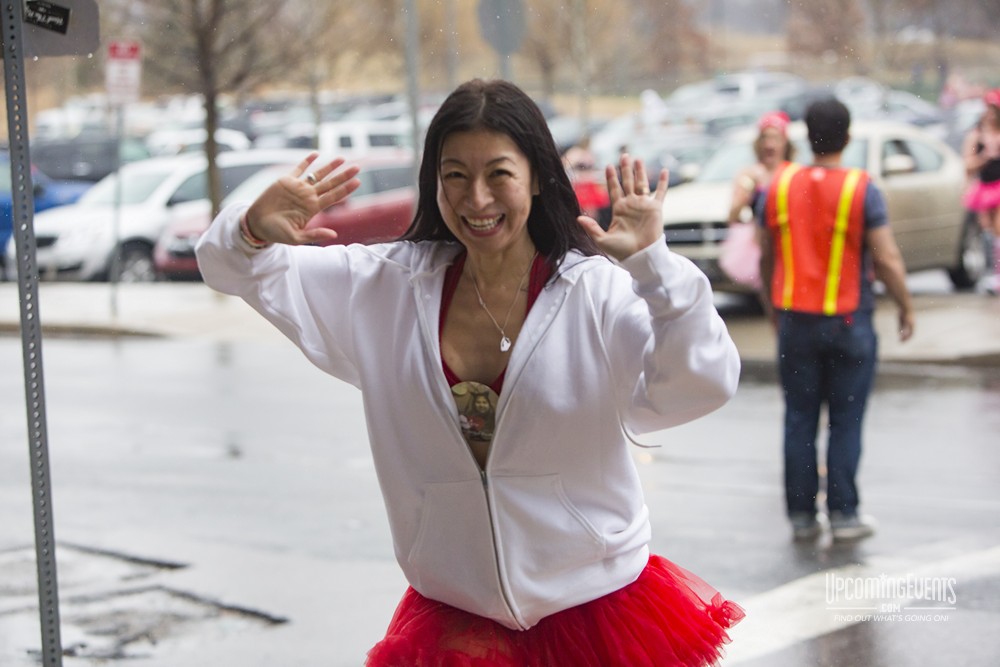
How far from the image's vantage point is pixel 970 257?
42.9 ft

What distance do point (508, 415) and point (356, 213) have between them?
8271 mm

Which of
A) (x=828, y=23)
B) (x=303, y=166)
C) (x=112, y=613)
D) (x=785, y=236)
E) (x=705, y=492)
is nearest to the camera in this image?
(x=303, y=166)

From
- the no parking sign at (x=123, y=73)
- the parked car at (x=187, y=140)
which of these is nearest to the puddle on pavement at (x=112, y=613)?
the no parking sign at (x=123, y=73)

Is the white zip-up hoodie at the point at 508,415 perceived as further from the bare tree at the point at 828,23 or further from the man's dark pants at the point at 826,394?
the bare tree at the point at 828,23

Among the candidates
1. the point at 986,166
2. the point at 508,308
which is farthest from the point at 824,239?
the point at 986,166

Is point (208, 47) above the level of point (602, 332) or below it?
above

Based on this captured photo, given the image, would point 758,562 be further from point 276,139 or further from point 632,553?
point 276,139

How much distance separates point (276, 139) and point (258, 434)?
47.8 feet

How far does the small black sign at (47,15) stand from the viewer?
3.68 meters

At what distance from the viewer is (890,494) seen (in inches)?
283

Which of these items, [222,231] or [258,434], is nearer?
[222,231]

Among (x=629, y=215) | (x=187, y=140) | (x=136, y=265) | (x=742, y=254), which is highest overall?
(x=187, y=140)

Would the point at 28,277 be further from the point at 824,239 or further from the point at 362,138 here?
the point at 362,138

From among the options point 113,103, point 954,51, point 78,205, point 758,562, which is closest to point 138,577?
point 758,562
